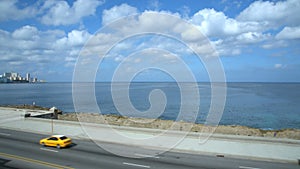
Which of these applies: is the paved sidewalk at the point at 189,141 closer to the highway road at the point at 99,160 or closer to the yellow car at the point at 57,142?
the highway road at the point at 99,160

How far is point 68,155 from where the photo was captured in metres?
17.0

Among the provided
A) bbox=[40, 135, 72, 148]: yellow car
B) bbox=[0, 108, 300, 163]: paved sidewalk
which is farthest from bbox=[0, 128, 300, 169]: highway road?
bbox=[0, 108, 300, 163]: paved sidewalk

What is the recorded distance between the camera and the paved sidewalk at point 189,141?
17.4 metres

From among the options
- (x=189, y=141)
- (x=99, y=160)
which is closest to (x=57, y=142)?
(x=99, y=160)

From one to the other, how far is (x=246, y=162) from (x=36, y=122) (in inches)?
974

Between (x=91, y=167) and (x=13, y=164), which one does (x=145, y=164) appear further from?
(x=13, y=164)

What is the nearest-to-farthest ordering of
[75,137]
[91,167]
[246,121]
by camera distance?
[91,167] → [75,137] → [246,121]

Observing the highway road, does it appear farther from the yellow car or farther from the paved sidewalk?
the paved sidewalk

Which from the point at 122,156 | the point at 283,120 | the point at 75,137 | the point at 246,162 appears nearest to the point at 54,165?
the point at 122,156

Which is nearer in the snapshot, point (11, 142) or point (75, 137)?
point (11, 142)

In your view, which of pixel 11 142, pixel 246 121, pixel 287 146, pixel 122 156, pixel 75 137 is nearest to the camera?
pixel 122 156

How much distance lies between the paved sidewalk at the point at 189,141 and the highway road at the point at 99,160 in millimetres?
1075

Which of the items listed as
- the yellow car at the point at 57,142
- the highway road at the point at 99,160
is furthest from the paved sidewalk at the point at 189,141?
the yellow car at the point at 57,142

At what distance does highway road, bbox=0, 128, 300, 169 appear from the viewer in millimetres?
14805
